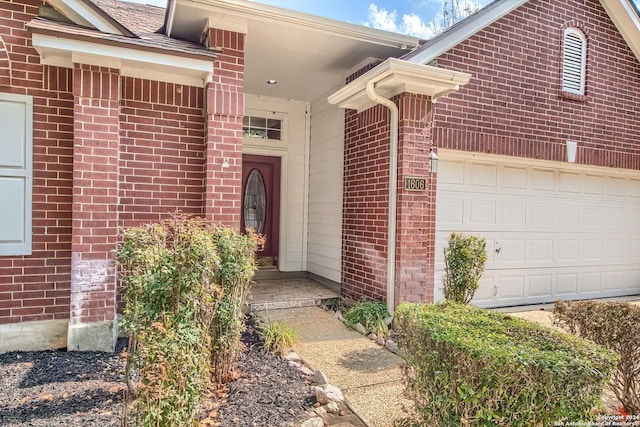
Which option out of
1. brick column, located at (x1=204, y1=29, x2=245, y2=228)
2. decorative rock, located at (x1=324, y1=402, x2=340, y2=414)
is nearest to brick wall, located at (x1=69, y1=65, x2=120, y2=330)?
brick column, located at (x1=204, y1=29, x2=245, y2=228)

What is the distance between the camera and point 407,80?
16.2 ft

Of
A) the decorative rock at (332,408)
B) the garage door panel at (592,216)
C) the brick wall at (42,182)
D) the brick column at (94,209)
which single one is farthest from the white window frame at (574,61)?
the brick wall at (42,182)

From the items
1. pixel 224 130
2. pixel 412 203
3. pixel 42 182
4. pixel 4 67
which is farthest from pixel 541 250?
pixel 4 67

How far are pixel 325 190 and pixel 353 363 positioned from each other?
12.9ft

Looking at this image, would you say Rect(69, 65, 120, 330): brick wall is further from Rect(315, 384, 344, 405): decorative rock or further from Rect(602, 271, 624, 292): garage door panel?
Rect(602, 271, 624, 292): garage door panel

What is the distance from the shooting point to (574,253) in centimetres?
716

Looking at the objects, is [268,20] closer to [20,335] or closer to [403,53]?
[403,53]

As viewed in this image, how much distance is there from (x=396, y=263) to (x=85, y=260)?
12.2ft

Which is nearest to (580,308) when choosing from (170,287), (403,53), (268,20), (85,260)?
(170,287)

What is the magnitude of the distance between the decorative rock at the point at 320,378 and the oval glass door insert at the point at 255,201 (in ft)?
15.0

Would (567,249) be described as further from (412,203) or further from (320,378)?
Answer: (320,378)

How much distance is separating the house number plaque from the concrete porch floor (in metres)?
2.24

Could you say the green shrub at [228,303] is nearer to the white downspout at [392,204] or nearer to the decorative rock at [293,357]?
the decorative rock at [293,357]

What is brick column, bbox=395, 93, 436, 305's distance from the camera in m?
5.21
